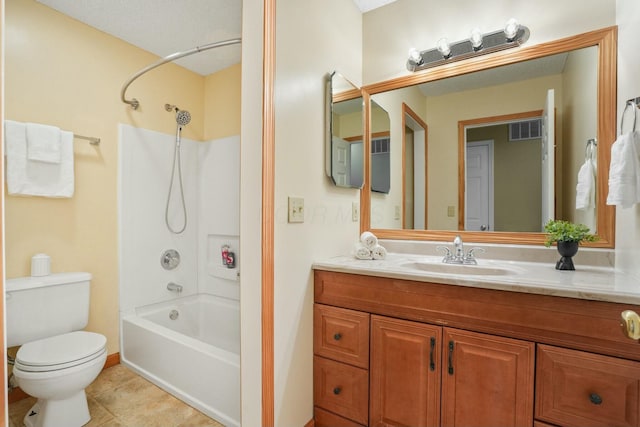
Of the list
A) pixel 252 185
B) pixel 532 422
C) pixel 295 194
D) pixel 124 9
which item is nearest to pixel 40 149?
pixel 124 9

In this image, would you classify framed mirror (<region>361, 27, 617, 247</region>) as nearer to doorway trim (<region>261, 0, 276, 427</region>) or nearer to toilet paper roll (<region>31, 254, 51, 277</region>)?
doorway trim (<region>261, 0, 276, 427</region>)

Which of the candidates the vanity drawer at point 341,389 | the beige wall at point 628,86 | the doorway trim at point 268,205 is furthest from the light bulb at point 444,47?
the vanity drawer at point 341,389

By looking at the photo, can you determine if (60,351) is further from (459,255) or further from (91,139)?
(459,255)

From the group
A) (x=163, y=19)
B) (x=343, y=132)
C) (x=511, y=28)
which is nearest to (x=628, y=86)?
(x=511, y=28)

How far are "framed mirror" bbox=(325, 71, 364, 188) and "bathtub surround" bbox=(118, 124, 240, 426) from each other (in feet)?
3.73

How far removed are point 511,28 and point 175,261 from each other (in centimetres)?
291

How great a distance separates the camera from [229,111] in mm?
2686

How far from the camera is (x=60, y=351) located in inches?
59.5

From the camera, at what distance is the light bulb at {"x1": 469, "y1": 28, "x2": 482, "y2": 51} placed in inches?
63.9

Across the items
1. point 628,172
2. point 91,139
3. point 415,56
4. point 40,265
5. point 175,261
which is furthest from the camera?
point 175,261

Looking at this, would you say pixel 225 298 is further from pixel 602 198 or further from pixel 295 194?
pixel 602 198

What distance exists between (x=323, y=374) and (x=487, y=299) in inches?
34.2

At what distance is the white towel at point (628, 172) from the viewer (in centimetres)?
108

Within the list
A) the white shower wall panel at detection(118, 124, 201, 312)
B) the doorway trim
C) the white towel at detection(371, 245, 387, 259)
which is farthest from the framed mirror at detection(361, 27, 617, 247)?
the white shower wall panel at detection(118, 124, 201, 312)
